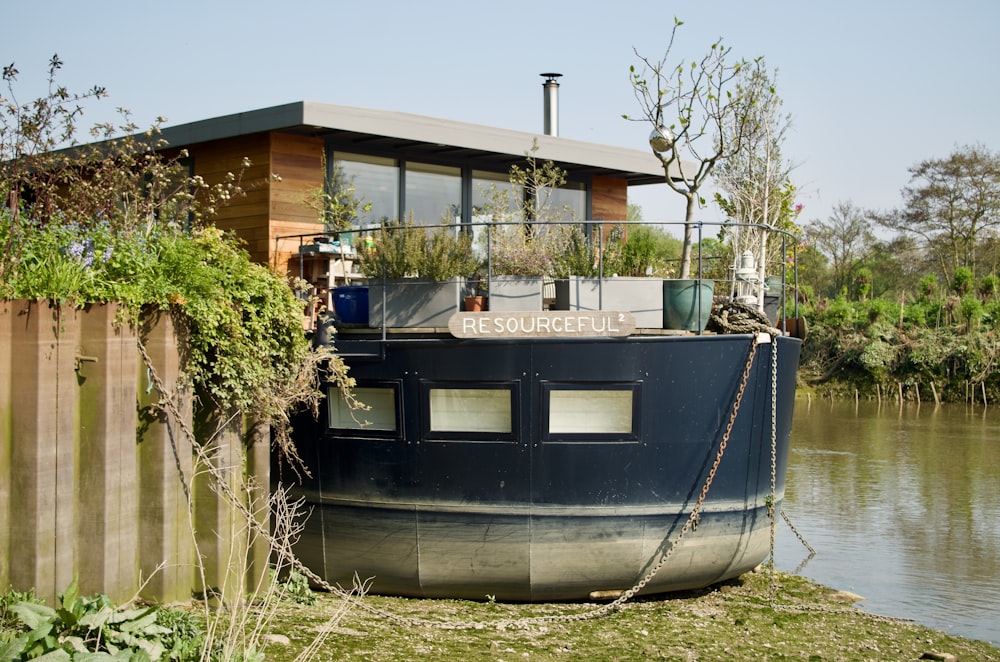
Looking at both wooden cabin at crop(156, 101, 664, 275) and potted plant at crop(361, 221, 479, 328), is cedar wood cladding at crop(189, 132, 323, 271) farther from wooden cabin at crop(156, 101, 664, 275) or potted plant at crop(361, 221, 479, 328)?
potted plant at crop(361, 221, 479, 328)

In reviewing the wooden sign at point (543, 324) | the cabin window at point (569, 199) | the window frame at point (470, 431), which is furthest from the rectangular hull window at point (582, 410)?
the cabin window at point (569, 199)

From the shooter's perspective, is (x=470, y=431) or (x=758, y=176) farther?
(x=758, y=176)

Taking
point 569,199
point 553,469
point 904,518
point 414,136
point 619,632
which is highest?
point 414,136

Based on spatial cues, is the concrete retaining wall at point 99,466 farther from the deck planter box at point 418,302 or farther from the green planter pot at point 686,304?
the green planter pot at point 686,304

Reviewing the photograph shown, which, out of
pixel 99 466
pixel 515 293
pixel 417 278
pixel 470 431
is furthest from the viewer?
pixel 417 278

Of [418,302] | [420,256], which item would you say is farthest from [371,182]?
[418,302]

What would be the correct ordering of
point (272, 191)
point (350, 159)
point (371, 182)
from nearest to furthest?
point (272, 191) → point (350, 159) → point (371, 182)

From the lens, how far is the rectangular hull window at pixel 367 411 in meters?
11.2

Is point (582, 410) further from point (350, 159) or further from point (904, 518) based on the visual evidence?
point (904, 518)

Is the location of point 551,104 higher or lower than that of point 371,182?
higher

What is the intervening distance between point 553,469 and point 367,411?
2051 millimetres

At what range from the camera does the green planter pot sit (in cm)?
1102

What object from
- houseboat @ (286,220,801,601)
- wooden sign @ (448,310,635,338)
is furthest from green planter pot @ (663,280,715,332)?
wooden sign @ (448,310,635,338)

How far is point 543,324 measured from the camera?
34.8 ft
